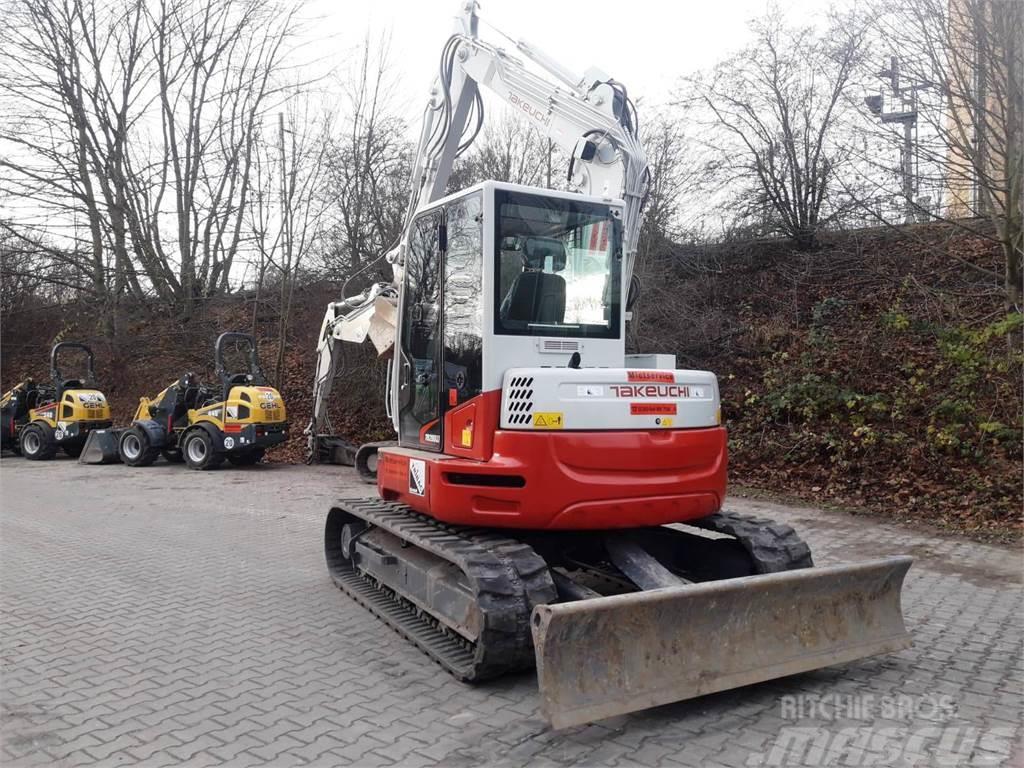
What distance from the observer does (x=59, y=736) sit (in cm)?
381

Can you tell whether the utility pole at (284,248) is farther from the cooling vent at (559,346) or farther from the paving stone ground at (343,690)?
the cooling vent at (559,346)

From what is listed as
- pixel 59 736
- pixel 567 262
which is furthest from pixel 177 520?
pixel 567 262

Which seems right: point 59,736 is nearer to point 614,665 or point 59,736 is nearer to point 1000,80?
point 614,665

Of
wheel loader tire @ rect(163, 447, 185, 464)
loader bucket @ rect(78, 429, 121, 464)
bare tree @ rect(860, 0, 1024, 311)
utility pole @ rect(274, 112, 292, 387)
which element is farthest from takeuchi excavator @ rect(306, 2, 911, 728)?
utility pole @ rect(274, 112, 292, 387)

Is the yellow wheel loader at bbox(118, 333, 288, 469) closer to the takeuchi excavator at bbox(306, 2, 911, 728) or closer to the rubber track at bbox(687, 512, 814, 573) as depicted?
the takeuchi excavator at bbox(306, 2, 911, 728)

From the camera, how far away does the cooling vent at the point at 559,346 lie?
4.96 meters

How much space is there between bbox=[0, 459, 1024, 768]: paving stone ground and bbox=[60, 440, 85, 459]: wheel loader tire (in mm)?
9695

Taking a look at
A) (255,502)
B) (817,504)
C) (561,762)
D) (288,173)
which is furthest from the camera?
(288,173)

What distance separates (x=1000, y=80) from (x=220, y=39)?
18.8 meters

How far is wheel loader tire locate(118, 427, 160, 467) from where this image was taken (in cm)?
1441

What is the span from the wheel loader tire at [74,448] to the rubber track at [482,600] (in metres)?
12.9

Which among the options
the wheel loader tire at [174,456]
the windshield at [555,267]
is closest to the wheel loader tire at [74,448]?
the wheel loader tire at [174,456]

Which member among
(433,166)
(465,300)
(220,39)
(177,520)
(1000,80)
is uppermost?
(220,39)

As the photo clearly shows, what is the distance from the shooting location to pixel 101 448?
15047mm
